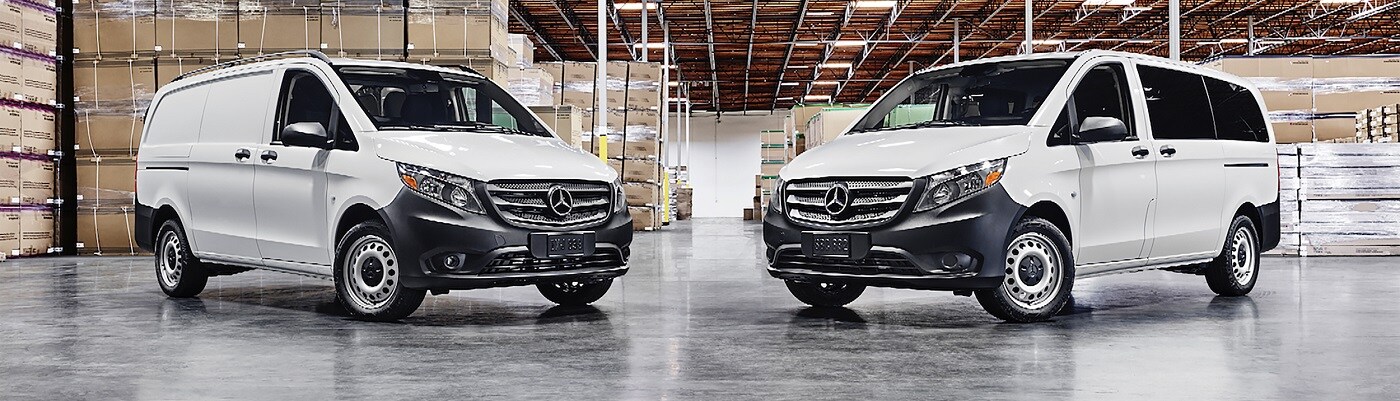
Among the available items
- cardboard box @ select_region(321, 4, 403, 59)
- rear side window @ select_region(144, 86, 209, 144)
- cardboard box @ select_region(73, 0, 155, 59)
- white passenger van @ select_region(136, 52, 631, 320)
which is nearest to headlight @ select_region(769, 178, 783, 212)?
white passenger van @ select_region(136, 52, 631, 320)

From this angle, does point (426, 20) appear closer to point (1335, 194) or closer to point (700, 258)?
point (700, 258)

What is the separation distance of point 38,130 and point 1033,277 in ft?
41.4

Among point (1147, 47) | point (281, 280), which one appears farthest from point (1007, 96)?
point (1147, 47)

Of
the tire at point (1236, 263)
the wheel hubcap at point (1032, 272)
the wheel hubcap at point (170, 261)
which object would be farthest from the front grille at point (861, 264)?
the wheel hubcap at point (170, 261)

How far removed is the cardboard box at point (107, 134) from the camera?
576 inches

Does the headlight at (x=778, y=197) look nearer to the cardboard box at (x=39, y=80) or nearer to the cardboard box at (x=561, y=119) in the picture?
the cardboard box at (x=561, y=119)

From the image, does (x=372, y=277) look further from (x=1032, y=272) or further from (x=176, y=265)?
(x=1032, y=272)

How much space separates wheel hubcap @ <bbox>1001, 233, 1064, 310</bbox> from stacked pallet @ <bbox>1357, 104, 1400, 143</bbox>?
29.5ft

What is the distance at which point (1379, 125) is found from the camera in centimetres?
1398

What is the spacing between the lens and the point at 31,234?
48.3ft

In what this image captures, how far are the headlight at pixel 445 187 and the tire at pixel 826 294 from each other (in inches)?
86.8

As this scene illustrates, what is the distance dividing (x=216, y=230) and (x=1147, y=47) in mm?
37091

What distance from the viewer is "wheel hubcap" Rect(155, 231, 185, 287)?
8.77 meters

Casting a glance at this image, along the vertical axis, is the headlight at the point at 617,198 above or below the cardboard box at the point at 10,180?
below
